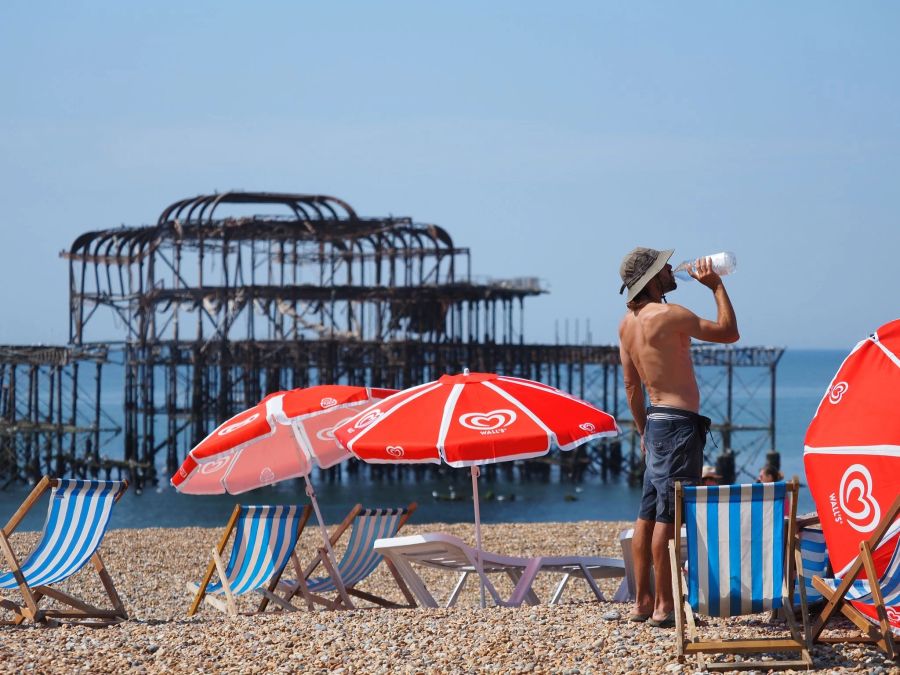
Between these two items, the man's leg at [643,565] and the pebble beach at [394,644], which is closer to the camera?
the pebble beach at [394,644]

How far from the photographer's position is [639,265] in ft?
18.6

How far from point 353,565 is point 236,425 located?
1.27 m

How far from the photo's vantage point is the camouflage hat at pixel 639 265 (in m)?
5.64

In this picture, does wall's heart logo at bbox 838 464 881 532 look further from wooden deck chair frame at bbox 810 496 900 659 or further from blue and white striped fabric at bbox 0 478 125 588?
blue and white striped fabric at bbox 0 478 125 588

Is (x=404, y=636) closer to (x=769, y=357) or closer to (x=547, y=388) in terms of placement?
(x=547, y=388)

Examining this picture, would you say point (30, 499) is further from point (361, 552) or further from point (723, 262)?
point (723, 262)

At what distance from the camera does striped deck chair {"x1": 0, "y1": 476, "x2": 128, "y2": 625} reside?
7.03 meters

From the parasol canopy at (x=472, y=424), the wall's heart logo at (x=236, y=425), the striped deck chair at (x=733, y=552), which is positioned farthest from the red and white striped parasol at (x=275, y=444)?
the striped deck chair at (x=733, y=552)

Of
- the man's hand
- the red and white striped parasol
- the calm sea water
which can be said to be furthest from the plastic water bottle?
the calm sea water

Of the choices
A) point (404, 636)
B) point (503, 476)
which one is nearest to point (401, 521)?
point (404, 636)

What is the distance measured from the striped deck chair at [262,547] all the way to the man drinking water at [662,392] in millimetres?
2529

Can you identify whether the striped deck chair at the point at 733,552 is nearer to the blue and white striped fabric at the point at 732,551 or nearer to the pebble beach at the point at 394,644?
the blue and white striped fabric at the point at 732,551

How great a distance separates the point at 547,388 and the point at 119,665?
8.32 feet

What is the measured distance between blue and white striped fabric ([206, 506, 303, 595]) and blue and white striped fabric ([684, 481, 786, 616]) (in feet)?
10.3
